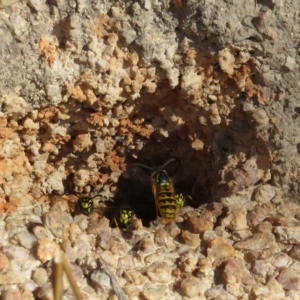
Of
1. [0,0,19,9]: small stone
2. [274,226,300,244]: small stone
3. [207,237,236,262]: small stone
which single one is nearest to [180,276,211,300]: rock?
[207,237,236,262]: small stone

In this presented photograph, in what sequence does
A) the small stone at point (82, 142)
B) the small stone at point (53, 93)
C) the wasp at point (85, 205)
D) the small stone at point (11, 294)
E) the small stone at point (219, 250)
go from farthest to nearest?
the wasp at point (85, 205), the small stone at point (82, 142), the small stone at point (53, 93), the small stone at point (219, 250), the small stone at point (11, 294)

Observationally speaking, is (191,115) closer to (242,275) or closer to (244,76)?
(244,76)

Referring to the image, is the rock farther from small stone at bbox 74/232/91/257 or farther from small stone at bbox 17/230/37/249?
small stone at bbox 17/230/37/249

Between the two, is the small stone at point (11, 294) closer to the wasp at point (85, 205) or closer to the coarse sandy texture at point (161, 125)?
the coarse sandy texture at point (161, 125)

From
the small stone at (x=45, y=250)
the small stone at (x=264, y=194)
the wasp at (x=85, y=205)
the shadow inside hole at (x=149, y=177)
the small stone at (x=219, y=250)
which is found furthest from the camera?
the shadow inside hole at (x=149, y=177)

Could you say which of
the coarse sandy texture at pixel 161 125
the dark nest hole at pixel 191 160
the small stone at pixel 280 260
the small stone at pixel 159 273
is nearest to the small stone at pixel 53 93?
the coarse sandy texture at pixel 161 125
